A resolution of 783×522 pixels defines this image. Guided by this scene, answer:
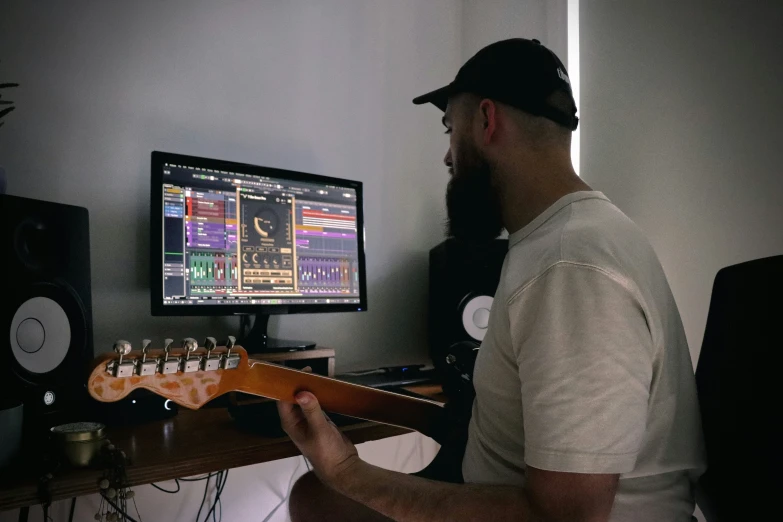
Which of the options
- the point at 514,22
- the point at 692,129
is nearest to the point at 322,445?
the point at 692,129

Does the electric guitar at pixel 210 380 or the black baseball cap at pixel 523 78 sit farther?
the black baseball cap at pixel 523 78

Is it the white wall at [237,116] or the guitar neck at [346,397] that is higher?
the white wall at [237,116]

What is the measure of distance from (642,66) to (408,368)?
107 centimetres

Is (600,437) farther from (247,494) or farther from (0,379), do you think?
(247,494)

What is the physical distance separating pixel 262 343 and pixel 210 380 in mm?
543

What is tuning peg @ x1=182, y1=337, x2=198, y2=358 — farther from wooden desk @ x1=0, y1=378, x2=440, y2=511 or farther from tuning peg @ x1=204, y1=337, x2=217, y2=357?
wooden desk @ x1=0, y1=378, x2=440, y2=511

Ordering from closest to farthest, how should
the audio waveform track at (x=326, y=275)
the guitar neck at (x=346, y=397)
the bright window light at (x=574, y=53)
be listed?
the guitar neck at (x=346, y=397) < the audio waveform track at (x=326, y=275) < the bright window light at (x=574, y=53)

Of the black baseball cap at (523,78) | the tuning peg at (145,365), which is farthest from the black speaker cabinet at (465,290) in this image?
the tuning peg at (145,365)

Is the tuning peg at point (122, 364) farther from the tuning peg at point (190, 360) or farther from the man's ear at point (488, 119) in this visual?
the man's ear at point (488, 119)

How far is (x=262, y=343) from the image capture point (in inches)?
52.6

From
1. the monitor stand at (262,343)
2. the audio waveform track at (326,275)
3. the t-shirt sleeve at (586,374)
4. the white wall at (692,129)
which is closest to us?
the t-shirt sleeve at (586,374)

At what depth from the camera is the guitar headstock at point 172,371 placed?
70 cm

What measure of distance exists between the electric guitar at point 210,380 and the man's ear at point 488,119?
494 millimetres

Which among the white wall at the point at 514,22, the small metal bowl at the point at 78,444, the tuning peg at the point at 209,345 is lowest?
the small metal bowl at the point at 78,444
